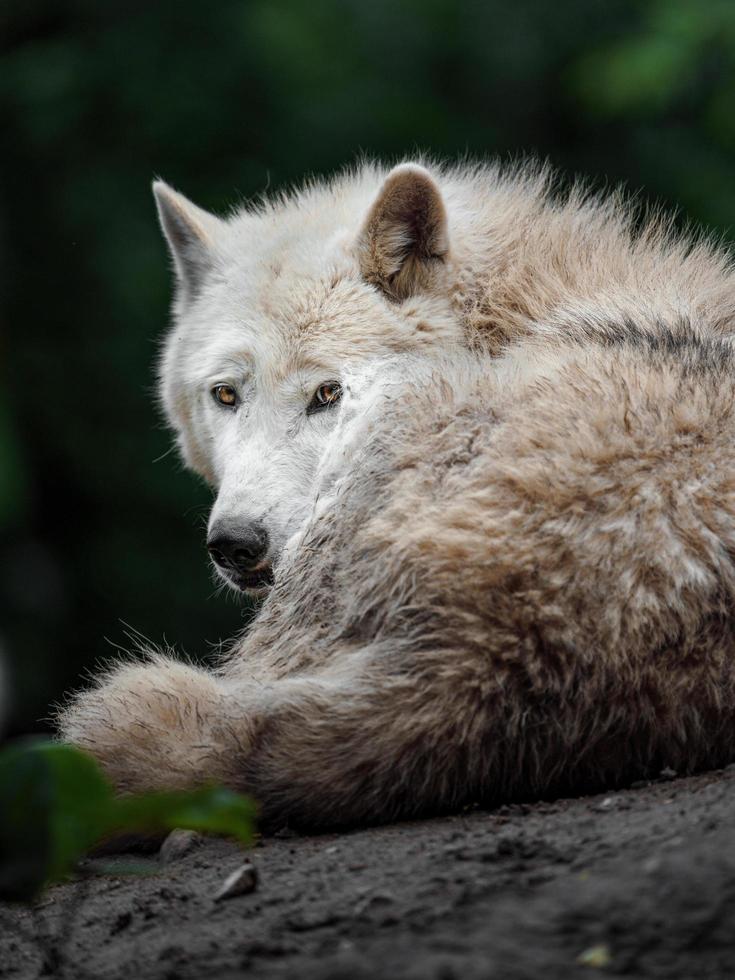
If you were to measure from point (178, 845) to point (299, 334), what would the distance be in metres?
2.30

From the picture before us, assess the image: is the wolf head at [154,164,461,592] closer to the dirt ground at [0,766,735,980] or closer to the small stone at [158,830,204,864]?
the small stone at [158,830,204,864]

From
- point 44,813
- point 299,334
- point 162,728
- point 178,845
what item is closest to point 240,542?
point 299,334

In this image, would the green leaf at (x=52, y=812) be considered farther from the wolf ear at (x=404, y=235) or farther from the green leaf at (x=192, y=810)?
the wolf ear at (x=404, y=235)

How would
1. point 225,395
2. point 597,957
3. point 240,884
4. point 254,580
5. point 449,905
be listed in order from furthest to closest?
1. point 225,395
2. point 254,580
3. point 240,884
4. point 449,905
5. point 597,957

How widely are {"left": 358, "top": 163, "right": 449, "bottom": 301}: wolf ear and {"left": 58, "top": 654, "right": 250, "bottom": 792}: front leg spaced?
2.04 meters

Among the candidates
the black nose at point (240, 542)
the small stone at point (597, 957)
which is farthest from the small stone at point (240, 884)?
the black nose at point (240, 542)

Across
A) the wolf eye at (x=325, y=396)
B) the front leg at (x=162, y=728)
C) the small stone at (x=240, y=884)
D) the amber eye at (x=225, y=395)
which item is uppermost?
the amber eye at (x=225, y=395)

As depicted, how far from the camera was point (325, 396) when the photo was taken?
5.09 m

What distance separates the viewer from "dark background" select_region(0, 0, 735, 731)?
12.0 m

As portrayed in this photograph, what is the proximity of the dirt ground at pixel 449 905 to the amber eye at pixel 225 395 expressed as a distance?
233 cm

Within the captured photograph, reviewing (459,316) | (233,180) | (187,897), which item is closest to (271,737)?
(187,897)

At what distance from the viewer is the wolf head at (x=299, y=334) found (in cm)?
489

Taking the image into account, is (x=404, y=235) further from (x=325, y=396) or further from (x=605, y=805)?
(x=605, y=805)

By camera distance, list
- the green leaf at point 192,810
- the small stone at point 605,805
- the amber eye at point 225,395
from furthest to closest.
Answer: the amber eye at point 225,395 → the small stone at point 605,805 → the green leaf at point 192,810
